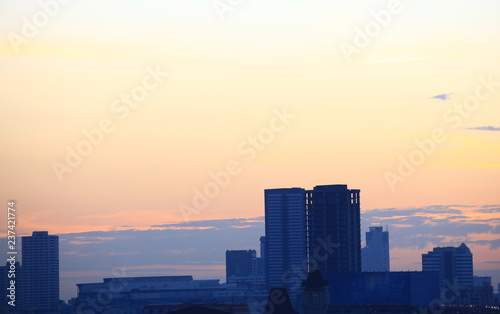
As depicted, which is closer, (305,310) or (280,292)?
(305,310)

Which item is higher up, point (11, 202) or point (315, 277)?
point (11, 202)

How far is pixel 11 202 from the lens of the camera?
151 m

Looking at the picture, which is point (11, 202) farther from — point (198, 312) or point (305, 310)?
point (305, 310)

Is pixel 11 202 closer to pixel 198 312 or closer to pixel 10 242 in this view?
pixel 10 242

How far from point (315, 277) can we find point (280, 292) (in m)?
11.3

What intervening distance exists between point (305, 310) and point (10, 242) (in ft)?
148

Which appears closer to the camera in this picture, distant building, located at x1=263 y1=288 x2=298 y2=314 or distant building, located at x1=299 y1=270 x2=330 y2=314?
distant building, located at x1=299 y1=270 x2=330 y2=314

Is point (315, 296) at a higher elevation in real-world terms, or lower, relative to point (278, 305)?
higher

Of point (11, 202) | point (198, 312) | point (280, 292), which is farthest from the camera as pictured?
point (280, 292)

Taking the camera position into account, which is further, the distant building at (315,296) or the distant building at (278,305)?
the distant building at (278,305)

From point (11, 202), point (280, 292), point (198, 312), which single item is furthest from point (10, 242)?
point (280, 292)

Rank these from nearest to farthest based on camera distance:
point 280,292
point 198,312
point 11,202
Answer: point 198,312
point 11,202
point 280,292

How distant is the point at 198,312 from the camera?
138375 millimetres

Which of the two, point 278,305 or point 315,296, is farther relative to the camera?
point 278,305
